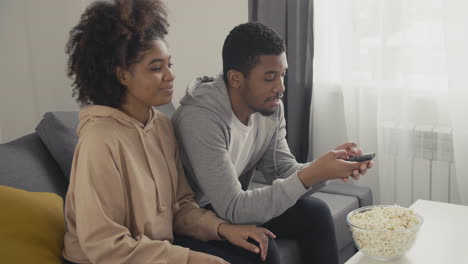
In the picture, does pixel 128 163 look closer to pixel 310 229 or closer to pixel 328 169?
pixel 328 169

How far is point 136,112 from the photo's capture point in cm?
152

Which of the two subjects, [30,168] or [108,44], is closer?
[108,44]

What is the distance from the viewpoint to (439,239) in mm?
1583

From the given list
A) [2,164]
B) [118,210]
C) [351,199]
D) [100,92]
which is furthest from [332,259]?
[2,164]

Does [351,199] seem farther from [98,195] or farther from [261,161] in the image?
[98,195]

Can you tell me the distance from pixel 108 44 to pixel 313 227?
2.79 feet

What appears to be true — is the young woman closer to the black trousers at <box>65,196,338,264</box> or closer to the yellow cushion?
the yellow cushion

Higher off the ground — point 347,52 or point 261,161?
point 347,52

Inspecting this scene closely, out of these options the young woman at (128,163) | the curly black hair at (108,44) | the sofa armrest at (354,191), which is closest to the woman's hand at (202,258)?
the young woman at (128,163)

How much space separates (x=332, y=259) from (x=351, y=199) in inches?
21.4

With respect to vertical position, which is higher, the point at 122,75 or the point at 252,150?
the point at 122,75

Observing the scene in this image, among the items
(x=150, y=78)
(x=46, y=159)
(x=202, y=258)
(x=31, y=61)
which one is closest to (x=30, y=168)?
(x=46, y=159)

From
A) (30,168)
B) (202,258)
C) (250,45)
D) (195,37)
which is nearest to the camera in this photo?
(202,258)

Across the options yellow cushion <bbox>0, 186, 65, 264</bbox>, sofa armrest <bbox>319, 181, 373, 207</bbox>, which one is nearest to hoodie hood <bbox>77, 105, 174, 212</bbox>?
yellow cushion <bbox>0, 186, 65, 264</bbox>
